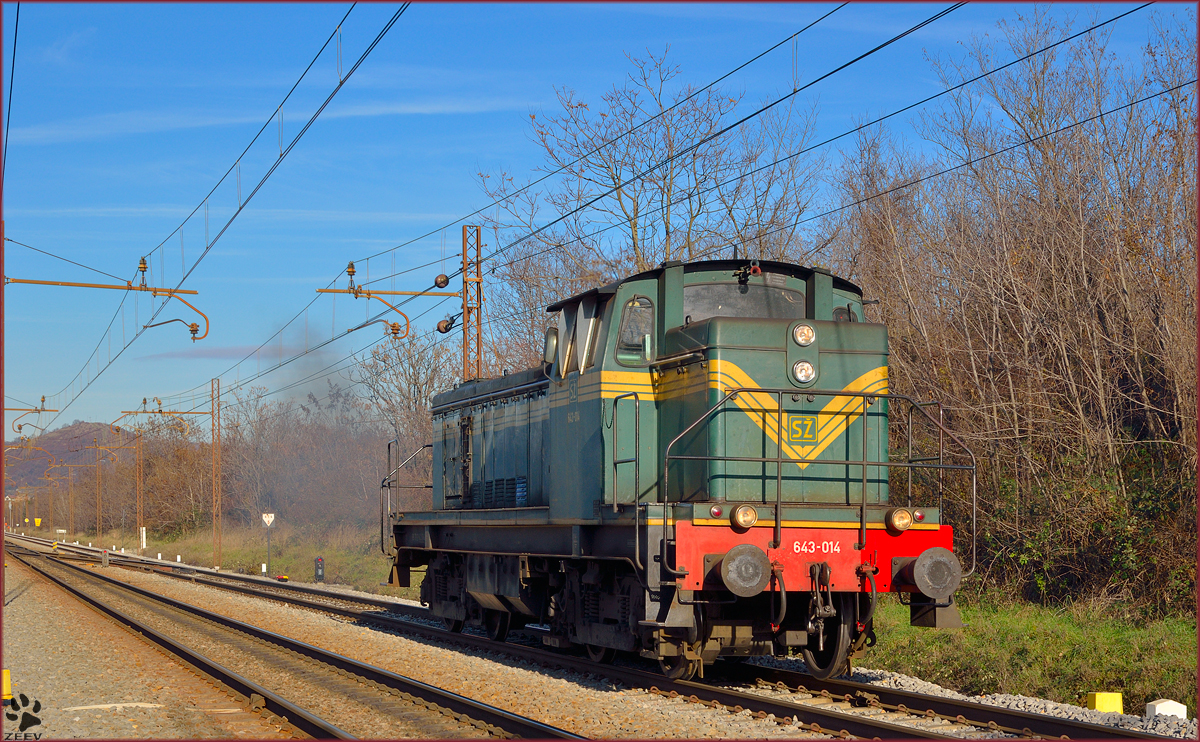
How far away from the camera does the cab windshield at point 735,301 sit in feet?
32.0

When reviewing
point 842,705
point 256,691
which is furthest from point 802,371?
point 256,691

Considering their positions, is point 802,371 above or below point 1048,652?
above

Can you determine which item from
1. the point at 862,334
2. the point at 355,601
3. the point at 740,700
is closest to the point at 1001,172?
the point at 862,334

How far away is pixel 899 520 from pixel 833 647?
1399mm

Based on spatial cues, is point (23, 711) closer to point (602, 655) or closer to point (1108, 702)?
point (602, 655)

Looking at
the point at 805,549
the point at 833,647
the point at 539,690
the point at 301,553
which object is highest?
the point at 805,549

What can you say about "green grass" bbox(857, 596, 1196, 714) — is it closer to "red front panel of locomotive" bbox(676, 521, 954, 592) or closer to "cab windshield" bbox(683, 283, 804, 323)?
"red front panel of locomotive" bbox(676, 521, 954, 592)

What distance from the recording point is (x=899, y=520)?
29.3 feet

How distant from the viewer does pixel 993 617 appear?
12.4 meters

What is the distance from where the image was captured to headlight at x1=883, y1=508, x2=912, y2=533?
892 centimetres

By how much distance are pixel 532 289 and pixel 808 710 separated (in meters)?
20.3

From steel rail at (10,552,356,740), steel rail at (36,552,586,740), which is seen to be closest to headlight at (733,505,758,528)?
steel rail at (36,552,586,740)

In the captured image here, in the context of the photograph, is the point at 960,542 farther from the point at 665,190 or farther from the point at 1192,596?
the point at 665,190

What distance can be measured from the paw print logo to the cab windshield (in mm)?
6516
